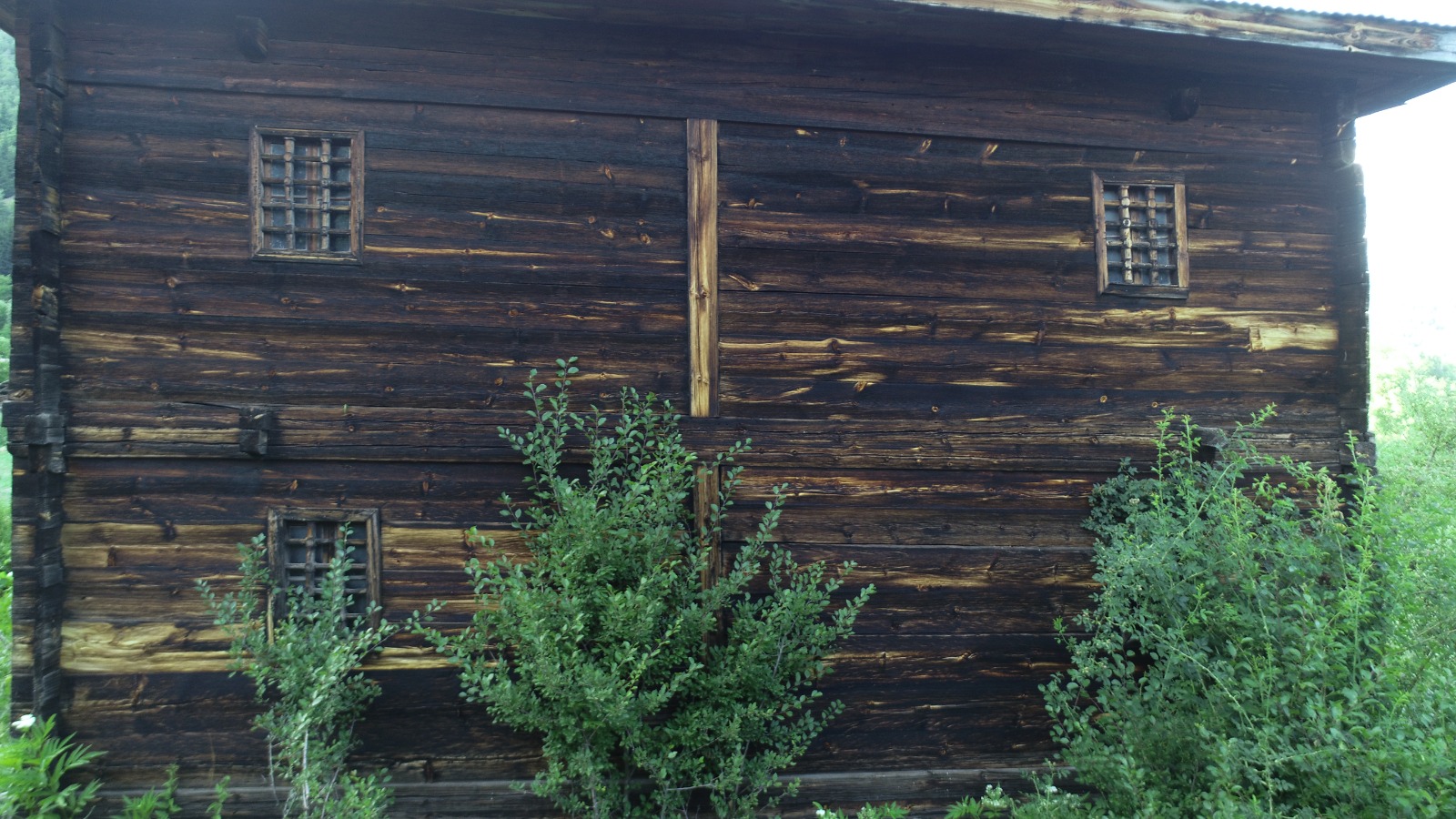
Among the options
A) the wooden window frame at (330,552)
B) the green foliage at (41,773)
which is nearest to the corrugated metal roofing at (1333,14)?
the wooden window frame at (330,552)

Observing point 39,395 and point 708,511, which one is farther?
point 708,511

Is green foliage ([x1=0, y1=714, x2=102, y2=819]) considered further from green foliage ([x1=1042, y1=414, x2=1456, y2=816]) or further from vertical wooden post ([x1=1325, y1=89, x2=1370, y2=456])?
vertical wooden post ([x1=1325, y1=89, x2=1370, y2=456])

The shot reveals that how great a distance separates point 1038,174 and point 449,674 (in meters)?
5.41

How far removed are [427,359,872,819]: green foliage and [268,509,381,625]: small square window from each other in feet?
2.14

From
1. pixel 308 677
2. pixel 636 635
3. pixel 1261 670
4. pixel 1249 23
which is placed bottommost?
pixel 308 677

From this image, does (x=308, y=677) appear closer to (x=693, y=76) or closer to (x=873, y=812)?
(x=873, y=812)

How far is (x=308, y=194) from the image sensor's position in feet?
17.1

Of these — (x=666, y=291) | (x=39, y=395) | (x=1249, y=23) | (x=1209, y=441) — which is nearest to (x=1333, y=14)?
(x=1249, y=23)

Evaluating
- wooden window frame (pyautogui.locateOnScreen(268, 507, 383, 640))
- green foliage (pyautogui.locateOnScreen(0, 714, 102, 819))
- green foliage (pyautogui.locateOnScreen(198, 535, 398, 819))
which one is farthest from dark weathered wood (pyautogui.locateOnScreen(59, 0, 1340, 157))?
green foliage (pyautogui.locateOnScreen(0, 714, 102, 819))

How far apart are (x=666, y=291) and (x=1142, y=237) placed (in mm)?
3643

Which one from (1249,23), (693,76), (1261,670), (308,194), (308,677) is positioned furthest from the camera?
(693,76)

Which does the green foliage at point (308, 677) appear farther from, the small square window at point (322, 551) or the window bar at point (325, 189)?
the window bar at point (325, 189)

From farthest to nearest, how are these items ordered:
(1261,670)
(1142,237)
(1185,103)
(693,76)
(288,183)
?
(1142,237)
(1185,103)
(693,76)
(288,183)
(1261,670)

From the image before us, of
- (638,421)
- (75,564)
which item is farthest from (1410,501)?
(75,564)
